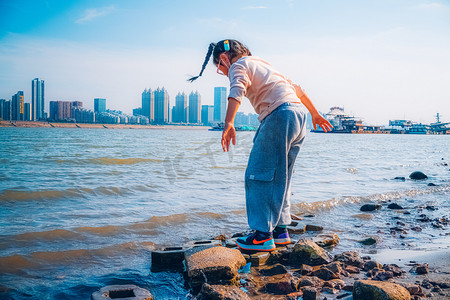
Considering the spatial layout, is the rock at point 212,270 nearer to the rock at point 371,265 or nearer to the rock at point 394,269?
the rock at point 371,265

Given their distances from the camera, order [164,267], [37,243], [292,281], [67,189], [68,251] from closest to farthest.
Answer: [292,281], [164,267], [68,251], [37,243], [67,189]

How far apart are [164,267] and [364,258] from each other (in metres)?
1.81

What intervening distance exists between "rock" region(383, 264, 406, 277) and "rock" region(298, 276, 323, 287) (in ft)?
1.96

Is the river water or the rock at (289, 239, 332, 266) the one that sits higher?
the rock at (289, 239, 332, 266)

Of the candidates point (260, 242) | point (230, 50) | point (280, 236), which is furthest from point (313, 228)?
point (230, 50)

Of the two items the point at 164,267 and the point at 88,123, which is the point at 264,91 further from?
the point at 88,123

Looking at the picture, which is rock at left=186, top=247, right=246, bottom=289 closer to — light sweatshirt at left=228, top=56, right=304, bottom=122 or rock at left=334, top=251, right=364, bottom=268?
rock at left=334, top=251, right=364, bottom=268

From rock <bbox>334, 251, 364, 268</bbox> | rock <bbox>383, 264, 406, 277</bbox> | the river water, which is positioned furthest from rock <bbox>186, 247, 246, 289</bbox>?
rock <bbox>383, 264, 406, 277</bbox>

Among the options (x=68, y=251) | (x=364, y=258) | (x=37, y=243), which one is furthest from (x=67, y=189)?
(x=364, y=258)

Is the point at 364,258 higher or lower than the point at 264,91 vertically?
lower

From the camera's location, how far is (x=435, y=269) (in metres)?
2.90

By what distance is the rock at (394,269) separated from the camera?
2.77 meters

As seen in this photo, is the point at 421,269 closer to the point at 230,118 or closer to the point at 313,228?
the point at 313,228

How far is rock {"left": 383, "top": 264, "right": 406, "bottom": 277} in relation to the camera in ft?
9.09
